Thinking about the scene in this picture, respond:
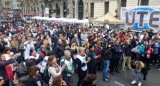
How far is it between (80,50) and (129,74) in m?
3.80

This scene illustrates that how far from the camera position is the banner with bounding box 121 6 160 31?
1171 cm

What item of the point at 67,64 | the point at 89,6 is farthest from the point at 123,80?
the point at 89,6

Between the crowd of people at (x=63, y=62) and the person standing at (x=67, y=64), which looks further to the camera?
the person standing at (x=67, y=64)

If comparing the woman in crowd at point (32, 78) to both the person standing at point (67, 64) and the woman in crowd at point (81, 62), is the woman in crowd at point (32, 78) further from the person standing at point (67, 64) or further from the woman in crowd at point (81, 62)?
the woman in crowd at point (81, 62)

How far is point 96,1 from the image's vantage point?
28.9 metres

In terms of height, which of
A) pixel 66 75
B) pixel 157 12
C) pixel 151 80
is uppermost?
pixel 157 12

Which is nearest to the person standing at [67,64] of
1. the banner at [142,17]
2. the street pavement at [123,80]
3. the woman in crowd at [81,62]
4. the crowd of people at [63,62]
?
the crowd of people at [63,62]

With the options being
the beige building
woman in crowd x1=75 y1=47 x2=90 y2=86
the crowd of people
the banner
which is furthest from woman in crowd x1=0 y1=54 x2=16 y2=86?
the beige building

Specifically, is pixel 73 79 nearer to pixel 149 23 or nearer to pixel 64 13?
pixel 149 23

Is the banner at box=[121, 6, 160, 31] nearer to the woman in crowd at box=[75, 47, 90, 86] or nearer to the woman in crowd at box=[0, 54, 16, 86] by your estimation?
the woman in crowd at box=[75, 47, 90, 86]

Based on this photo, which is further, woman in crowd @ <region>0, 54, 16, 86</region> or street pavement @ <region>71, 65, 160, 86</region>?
street pavement @ <region>71, 65, 160, 86</region>

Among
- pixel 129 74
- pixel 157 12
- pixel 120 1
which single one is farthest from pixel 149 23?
pixel 120 1

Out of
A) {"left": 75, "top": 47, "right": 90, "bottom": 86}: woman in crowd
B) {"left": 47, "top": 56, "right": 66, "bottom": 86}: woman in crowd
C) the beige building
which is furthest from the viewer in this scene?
the beige building

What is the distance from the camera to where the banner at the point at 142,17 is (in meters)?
11.7
